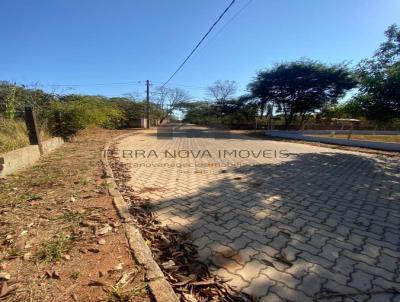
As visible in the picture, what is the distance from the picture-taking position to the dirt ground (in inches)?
72.6

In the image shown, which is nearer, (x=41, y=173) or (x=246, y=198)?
(x=246, y=198)

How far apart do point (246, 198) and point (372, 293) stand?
2361 millimetres

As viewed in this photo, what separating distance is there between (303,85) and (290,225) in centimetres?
2401

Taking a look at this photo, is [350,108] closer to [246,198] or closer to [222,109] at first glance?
[246,198]

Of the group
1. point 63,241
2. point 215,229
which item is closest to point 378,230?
point 215,229

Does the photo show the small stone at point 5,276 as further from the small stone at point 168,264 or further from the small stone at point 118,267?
the small stone at point 168,264

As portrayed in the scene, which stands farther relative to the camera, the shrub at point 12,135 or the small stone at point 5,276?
the shrub at point 12,135

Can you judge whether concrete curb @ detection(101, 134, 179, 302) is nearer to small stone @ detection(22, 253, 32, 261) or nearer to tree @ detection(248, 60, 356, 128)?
small stone @ detection(22, 253, 32, 261)

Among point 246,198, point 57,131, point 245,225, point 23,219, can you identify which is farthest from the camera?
point 57,131

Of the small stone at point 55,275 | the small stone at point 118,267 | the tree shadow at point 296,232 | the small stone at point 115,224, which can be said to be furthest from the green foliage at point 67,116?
the small stone at point 118,267

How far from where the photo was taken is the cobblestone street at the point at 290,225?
2188 mm

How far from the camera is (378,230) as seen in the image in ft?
10.5

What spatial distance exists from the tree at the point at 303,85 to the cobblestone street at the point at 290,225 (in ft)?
65.2

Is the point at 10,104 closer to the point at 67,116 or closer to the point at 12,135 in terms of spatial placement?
the point at 67,116
